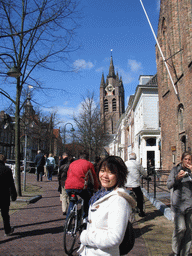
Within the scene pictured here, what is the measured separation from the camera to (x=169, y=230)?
5895 millimetres

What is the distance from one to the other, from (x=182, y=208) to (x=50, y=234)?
2.91m

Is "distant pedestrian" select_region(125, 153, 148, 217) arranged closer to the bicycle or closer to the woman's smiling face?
the bicycle

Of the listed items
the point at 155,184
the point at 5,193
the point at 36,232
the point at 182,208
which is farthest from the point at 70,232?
the point at 155,184

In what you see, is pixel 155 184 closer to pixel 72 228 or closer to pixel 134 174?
pixel 134 174

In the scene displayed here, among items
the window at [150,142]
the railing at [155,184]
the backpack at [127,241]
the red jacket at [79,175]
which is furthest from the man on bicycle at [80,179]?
the window at [150,142]

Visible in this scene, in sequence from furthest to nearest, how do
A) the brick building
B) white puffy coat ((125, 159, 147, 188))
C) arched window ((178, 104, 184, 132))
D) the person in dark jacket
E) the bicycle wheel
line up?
arched window ((178, 104, 184, 132)) < the brick building < white puffy coat ((125, 159, 147, 188)) < the person in dark jacket < the bicycle wheel

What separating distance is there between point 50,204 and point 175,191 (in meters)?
6.22

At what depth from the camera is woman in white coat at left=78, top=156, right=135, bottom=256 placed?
5.53 ft

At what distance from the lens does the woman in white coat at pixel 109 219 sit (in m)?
1.69

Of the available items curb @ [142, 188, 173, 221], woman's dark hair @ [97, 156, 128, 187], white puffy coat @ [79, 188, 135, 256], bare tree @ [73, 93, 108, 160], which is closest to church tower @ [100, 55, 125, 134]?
bare tree @ [73, 93, 108, 160]

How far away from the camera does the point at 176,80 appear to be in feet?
48.3

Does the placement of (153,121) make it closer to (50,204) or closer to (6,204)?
(50,204)

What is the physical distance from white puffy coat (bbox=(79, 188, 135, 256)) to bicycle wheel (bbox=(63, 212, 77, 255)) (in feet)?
8.91

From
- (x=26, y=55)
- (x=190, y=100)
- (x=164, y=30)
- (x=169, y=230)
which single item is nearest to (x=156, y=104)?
(x=164, y=30)
